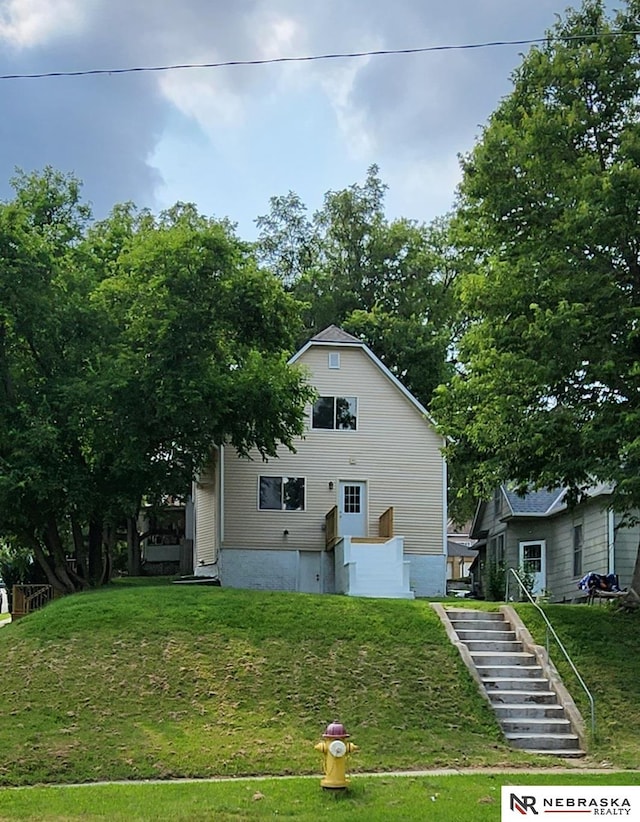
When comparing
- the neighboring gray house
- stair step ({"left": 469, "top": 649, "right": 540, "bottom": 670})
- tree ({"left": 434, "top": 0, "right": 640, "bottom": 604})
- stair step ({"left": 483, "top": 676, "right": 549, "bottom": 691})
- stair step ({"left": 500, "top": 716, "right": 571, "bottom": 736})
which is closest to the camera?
stair step ({"left": 500, "top": 716, "right": 571, "bottom": 736})

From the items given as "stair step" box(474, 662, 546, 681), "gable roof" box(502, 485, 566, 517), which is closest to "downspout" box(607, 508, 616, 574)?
"gable roof" box(502, 485, 566, 517)

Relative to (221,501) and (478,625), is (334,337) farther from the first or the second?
(478,625)

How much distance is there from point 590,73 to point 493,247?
3493mm

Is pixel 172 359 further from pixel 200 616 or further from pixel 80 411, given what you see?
pixel 200 616

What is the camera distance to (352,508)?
95.8 feet

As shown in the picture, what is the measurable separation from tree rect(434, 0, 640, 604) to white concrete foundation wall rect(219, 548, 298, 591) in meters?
10.6

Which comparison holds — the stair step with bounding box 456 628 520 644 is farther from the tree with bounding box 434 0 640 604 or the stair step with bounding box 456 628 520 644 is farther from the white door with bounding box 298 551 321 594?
the white door with bounding box 298 551 321 594

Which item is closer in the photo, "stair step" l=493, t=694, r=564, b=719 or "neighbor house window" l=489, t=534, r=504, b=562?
"stair step" l=493, t=694, r=564, b=719

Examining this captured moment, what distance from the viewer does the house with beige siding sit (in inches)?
1117

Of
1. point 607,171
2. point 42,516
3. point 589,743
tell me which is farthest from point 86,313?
point 589,743

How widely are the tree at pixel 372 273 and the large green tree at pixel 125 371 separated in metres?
11.2

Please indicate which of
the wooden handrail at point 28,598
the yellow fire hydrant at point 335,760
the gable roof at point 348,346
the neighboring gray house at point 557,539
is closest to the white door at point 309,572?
the gable roof at point 348,346

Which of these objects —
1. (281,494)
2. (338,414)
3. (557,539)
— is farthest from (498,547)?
(281,494)

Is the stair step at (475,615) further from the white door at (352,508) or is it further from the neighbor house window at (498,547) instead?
the neighbor house window at (498,547)
